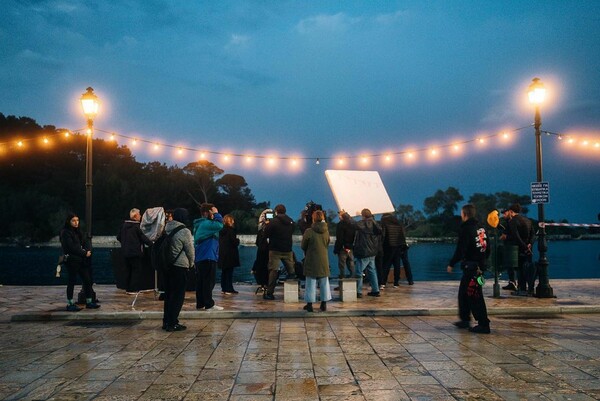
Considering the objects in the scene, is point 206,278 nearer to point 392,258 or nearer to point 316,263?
point 316,263

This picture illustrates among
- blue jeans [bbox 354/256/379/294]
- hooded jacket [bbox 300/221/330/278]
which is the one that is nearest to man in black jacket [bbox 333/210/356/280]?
blue jeans [bbox 354/256/379/294]

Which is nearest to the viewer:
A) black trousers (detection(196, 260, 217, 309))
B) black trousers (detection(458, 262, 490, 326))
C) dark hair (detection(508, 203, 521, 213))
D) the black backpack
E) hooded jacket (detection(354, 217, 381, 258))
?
black trousers (detection(458, 262, 490, 326))

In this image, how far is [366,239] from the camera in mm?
9883

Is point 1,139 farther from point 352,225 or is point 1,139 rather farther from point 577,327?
point 577,327

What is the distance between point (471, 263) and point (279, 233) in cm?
393

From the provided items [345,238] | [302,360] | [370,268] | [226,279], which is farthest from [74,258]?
[370,268]

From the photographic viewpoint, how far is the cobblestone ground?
13.6 ft

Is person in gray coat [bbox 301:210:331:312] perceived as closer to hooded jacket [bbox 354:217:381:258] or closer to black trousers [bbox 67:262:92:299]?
hooded jacket [bbox 354:217:381:258]

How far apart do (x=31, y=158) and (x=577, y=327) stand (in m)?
82.0

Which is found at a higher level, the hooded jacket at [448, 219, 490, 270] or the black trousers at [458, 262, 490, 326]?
the hooded jacket at [448, 219, 490, 270]

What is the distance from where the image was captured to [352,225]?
1052cm

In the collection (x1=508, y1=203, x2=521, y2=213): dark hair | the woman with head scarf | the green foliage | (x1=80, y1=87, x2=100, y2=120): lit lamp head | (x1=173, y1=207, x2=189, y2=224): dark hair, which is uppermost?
the green foliage

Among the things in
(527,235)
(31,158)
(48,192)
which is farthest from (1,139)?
(527,235)

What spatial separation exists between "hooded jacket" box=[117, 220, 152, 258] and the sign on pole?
8133 millimetres
